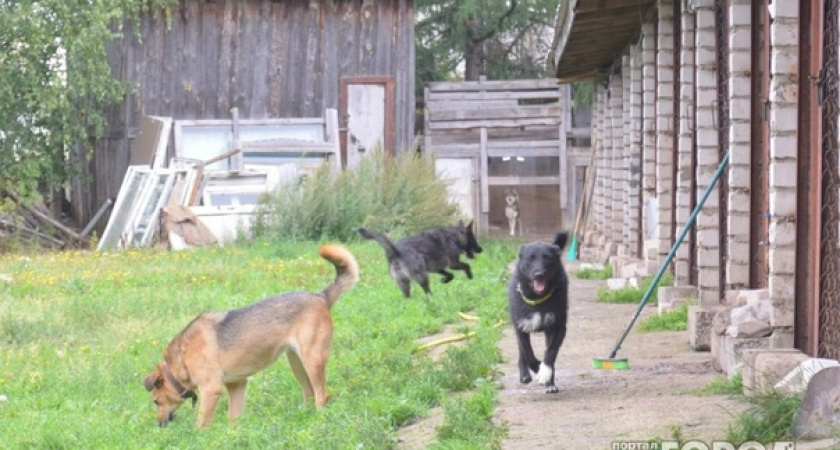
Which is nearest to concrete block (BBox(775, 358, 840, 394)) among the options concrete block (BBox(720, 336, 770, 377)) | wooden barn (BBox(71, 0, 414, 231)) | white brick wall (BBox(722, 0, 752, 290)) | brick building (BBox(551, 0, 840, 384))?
brick building (BBox(551, 0, 840, 384))

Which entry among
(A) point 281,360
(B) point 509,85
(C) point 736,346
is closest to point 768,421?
(C) point 736,346

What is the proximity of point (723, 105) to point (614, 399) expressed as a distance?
15.5 ft

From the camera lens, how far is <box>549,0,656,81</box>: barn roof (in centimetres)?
1700

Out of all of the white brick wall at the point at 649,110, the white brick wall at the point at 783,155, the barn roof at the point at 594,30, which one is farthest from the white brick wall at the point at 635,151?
the white brick wall at the point at 783,155

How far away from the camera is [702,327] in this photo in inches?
475

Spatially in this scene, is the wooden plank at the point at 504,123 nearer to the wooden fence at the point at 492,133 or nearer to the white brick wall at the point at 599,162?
the wooden fence at the point at 492,133

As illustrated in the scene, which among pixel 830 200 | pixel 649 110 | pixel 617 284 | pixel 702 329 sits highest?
pixel 649 110

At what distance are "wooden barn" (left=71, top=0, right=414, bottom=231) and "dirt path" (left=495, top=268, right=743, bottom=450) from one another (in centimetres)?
2003

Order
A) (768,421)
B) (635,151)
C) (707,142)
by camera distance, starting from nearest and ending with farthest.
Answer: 1. (768,421)
2. (707,142)
3. (635,151)

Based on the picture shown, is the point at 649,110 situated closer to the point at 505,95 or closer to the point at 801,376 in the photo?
the point at 801,376

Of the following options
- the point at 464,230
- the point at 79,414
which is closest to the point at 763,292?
the point at 79,414

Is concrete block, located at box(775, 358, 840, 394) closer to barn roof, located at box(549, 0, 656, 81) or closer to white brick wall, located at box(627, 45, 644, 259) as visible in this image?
barn roof, located at box(549, 0, 656, 81)

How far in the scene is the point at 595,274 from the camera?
22766 mm

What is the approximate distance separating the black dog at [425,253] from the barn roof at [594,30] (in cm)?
289
